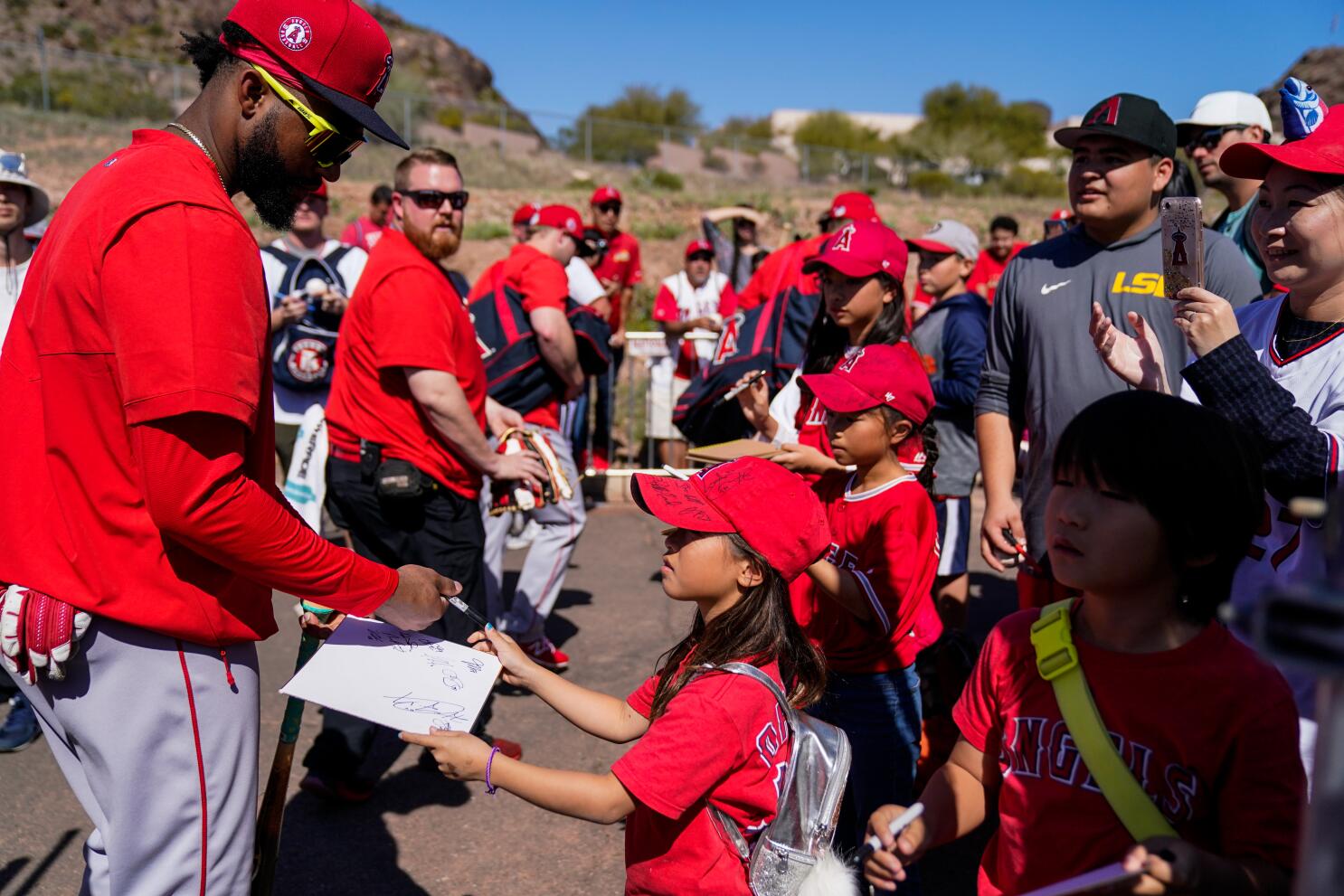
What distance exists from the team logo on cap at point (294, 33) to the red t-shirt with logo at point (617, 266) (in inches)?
313

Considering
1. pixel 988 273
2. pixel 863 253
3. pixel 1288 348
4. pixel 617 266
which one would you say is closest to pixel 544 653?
pixel 863 253

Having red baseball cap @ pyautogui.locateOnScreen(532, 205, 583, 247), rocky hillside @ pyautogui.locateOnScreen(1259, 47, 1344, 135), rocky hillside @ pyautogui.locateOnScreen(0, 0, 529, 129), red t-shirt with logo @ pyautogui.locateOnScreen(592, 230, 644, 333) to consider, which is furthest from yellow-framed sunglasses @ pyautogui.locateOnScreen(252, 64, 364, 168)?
rocky hillside @ pyautogui.locateOnScreen(0, 0, 529, 129)

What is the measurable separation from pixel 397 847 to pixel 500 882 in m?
0.48

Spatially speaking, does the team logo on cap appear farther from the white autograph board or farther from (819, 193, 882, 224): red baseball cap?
(819, 193, 882, 224): red baseball cap

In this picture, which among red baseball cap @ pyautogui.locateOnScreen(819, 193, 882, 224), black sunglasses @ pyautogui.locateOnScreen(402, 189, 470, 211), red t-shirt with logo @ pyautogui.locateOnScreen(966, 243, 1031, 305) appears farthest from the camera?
red t-shirt with logo @ pyautogui.locateOnScreen(966, 243, 1031, 305)

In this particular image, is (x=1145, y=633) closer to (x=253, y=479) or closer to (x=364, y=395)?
(x=253, y=479)

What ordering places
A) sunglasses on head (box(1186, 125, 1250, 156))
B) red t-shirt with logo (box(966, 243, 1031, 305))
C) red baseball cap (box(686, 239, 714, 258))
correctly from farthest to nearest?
red baseball cap (box(686, 239, 714, 258))
red t-shirt with logo (box(966, 243, 1031, 305))
sunglasses on head (box(1186, 125, 1250, 156))

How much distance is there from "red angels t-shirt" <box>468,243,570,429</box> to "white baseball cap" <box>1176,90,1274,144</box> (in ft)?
10.3

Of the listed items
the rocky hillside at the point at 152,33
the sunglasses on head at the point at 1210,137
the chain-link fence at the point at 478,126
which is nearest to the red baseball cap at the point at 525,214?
the sunglasses on head at the point at 1210,137

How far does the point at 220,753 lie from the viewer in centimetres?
225

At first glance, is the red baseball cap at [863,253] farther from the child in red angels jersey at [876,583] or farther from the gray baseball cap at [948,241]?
the gray baseball cap at [948,241]

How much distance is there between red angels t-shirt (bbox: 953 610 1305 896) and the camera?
1683 millimetres

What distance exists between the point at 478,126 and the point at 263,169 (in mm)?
41972

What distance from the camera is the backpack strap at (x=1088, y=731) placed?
1.77m
